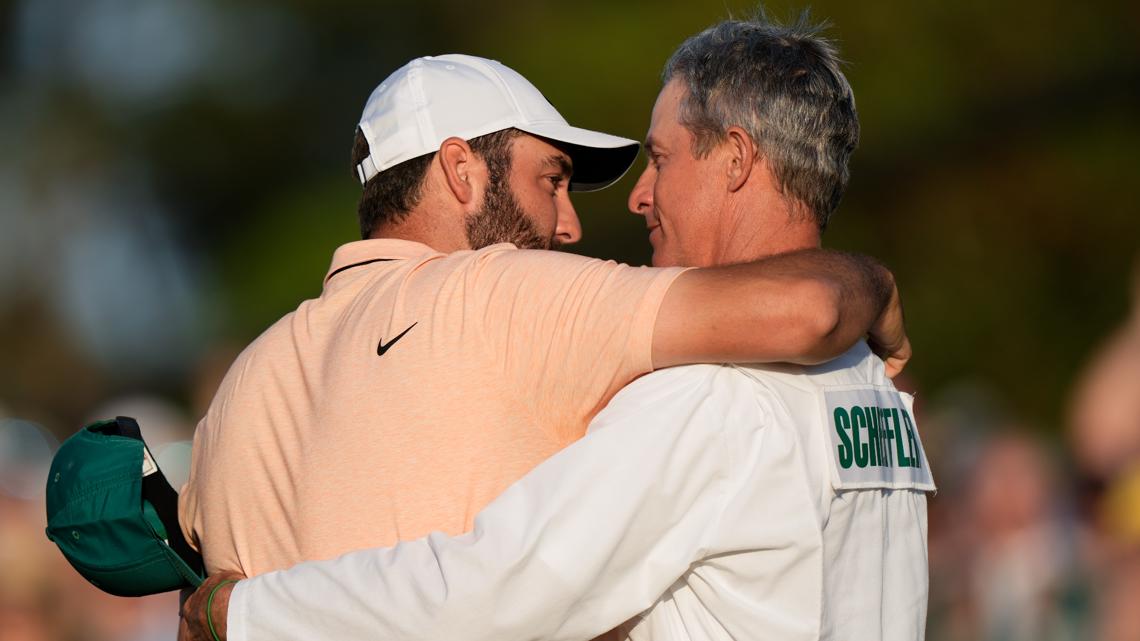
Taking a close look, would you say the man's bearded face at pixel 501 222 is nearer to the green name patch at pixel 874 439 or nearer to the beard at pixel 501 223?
the beard at pixel 501 223

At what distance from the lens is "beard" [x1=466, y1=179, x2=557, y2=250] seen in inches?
125

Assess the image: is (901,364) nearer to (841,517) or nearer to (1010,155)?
(841,517)

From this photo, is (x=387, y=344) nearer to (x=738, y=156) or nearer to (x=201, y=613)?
(x=201, y=613)

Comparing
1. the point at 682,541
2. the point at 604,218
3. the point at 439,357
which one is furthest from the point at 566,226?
the point at 604,218

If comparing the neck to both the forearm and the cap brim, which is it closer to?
the forearm

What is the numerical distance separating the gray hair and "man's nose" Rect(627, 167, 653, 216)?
176 mm

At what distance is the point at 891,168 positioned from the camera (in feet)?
36.1

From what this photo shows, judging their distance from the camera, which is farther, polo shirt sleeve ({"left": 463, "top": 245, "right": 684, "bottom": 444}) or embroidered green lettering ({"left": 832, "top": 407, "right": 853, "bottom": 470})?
embroidered green lettering ({"left": 832, "top": 407, "right": 853, "bottom": 470})

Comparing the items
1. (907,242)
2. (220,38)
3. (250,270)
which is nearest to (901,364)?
(907,242)

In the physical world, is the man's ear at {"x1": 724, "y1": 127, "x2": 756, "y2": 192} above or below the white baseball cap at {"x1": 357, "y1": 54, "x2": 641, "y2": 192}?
below

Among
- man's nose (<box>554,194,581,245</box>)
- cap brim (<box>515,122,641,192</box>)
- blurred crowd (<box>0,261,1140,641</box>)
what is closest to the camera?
cap brim (<box>515,122,641,192</box>)

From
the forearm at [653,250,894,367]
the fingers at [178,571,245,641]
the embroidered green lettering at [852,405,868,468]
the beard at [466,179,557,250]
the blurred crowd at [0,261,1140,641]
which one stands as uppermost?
the beard at [466,179,557,250]

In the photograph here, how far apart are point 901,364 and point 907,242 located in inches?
305

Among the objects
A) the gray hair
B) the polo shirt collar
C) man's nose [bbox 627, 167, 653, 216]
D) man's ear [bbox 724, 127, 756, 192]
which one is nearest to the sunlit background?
the gray hair
